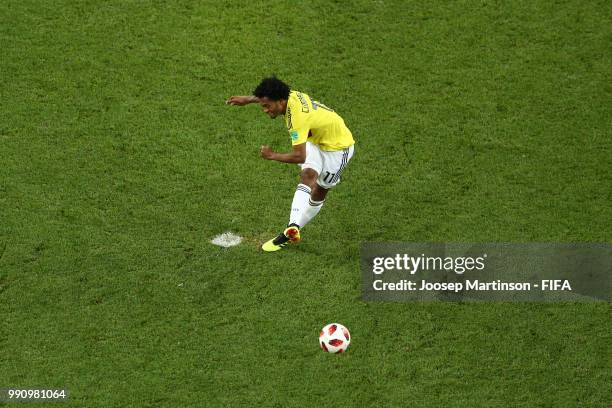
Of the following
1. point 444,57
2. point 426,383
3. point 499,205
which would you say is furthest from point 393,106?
point 426,383

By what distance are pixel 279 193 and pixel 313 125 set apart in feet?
5.54

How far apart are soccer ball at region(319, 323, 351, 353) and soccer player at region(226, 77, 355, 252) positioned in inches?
57.8

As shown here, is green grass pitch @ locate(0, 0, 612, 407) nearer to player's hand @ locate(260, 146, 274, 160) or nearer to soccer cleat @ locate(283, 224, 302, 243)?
soccer cleat @ locate(283, 224, 302, 243)

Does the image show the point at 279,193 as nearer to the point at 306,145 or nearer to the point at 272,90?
the point at 306,145

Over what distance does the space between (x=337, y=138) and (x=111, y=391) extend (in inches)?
155

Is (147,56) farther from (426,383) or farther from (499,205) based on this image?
(426,383)

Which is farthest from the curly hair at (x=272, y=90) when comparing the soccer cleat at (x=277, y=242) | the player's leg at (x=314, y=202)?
the soccer cleat at (x=277, y=242)

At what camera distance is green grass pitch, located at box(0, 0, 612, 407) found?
9.40 metres

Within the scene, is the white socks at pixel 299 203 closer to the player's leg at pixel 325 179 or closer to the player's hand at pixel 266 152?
the player's leg at pixel 325 179

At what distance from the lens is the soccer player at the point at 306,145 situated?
33.0ft

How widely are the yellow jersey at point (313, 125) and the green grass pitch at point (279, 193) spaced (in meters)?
1.27

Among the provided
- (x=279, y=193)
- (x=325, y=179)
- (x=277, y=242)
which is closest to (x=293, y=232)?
(x=277, y=242)

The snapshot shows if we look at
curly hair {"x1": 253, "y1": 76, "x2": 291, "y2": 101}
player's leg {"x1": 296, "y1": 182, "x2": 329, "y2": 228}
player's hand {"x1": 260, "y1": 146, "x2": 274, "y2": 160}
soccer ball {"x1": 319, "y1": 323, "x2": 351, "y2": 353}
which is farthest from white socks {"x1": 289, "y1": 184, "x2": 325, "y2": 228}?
soccer ball {"x1": 319, "y1": 323, "x2": 351, "y2": 353}

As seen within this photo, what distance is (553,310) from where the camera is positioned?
1023 centimetres
